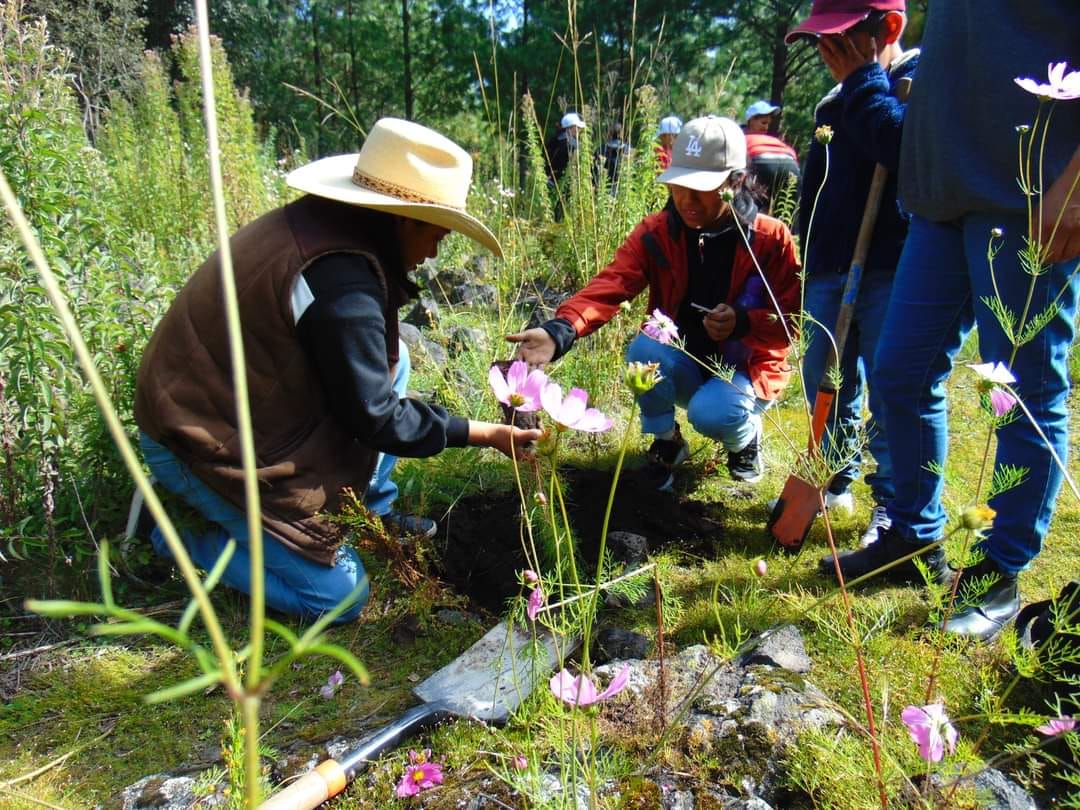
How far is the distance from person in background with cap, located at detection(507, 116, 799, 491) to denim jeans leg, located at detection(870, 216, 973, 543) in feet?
1.69

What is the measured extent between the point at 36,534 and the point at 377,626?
3.39 ft

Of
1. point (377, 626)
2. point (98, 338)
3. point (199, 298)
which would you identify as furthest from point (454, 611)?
point (98, 338)

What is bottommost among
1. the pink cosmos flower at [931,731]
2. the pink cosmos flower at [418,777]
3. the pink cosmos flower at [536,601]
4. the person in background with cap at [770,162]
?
the pink cosmos flower at [418,777]

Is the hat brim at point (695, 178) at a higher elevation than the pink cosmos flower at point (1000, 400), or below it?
higher

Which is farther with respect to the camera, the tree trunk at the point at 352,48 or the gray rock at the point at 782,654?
the tree trunk at the point at 352,48

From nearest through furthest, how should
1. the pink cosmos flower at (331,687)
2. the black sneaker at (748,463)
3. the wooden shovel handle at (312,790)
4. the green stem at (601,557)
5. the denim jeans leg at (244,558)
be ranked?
the green stem at (601,557), the wooden shovel handle at (312,790), the pink cosmos flower at (331,687), the denim jeans leg at (244,558), the black sneaker at (748,463)

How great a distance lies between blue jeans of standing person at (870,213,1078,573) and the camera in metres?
1.79

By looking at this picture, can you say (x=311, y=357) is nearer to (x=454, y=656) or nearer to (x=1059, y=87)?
(x=454, y=656)

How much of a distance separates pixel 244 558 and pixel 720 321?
1797 mm

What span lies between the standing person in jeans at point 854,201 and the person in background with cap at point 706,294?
14cm

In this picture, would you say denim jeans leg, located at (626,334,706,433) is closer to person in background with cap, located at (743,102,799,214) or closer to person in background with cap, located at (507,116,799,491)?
person in background with cap, located at (507,116,799,491)

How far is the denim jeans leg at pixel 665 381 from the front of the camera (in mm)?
2951

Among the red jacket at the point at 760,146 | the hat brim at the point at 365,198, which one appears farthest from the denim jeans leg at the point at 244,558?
the red jacket at the point at 760,146

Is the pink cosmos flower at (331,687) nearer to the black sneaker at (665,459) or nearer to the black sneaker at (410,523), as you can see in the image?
the black sneaker at (410,523)
